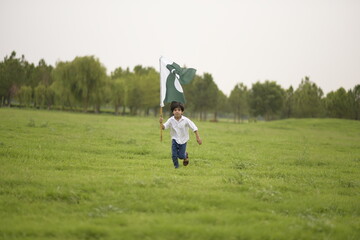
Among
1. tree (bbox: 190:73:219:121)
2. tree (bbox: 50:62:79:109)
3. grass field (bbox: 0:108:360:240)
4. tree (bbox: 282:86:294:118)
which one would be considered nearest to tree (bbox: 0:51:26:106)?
tree (bbox: 50:62:79:109)

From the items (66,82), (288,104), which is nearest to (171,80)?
(66,82)

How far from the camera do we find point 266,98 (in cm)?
A: 8788

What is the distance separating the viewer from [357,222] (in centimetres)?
646

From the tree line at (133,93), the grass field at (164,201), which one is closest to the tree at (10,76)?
the tree line at (133,93)

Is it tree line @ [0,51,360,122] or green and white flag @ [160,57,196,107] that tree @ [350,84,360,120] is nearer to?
tree line @ [0,51,360,122]

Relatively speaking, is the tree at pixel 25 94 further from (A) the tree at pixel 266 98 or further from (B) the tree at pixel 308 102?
(B) the tree at pixel 308 102

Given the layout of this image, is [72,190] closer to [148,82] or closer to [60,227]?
[60,227]

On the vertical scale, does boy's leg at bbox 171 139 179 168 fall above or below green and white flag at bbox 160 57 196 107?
below

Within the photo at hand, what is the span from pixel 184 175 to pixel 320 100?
3392 inches

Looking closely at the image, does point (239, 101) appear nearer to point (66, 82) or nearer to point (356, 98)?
point (356, 98)

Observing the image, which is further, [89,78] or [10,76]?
[10,76]

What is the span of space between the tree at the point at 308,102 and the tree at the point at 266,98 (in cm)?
483

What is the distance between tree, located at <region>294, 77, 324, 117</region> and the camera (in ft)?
268

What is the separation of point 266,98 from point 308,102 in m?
11.4
